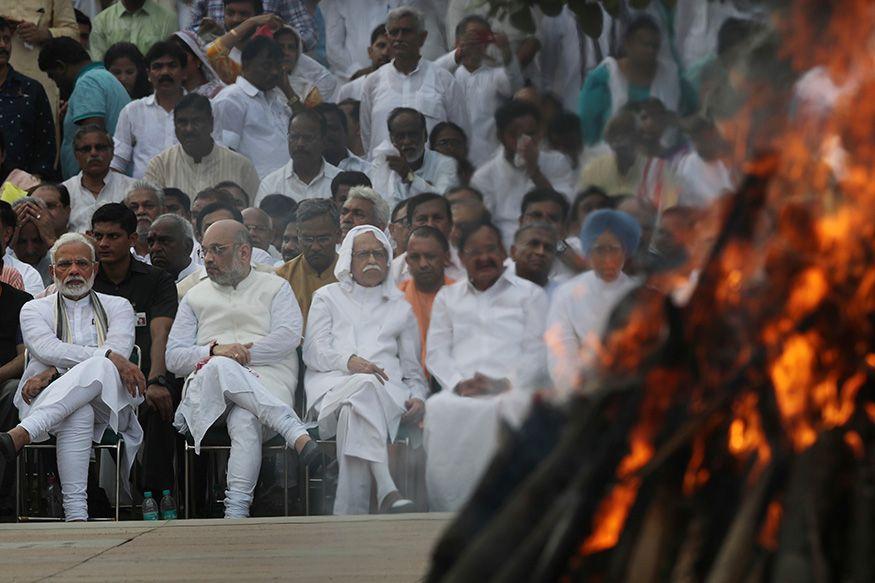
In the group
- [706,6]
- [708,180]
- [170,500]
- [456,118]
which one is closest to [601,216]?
[708,180]

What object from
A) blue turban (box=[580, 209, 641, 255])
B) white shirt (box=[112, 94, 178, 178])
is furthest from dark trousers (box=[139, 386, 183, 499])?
blue turban (box=[580, 209, 641, 255])

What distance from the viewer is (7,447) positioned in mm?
7988

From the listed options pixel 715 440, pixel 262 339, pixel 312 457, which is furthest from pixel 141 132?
pixel 715 440

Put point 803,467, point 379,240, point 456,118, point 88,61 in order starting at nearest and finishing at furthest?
point 803,467, point 456,118, point 379,240, point 88,61

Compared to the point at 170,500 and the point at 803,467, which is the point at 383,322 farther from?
the point at 803,467

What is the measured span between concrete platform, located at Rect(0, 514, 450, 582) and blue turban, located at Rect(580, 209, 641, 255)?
1.81m

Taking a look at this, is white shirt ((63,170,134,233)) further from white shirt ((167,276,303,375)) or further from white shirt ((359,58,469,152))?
white shirt ((359,58,469,152))

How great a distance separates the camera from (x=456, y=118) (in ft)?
14.7

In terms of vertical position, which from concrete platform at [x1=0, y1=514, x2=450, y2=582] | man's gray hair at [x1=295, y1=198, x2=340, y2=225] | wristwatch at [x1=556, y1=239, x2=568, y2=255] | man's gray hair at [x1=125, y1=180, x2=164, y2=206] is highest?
man's gray hair at [x1=125, y1=180, x2=164, y2=206]

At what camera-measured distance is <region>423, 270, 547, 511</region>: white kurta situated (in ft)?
10.6

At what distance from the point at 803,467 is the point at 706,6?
88cm

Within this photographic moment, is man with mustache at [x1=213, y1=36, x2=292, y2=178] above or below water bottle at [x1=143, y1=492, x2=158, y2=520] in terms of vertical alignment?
above

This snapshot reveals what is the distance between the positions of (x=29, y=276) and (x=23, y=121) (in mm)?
2162

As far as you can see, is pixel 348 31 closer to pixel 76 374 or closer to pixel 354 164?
pixel 354 164
